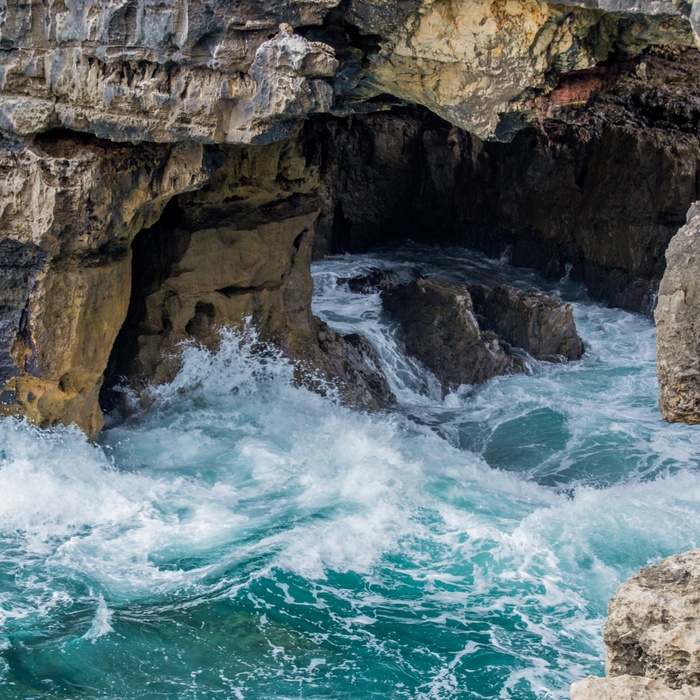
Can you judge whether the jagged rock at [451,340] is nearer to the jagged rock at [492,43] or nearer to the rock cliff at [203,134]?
the rock cliff at [203,134]

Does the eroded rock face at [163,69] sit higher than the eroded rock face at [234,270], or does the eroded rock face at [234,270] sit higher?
the eroded rock face at [163,69]

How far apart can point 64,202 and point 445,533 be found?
4.28 meters

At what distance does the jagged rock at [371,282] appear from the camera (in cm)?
1447

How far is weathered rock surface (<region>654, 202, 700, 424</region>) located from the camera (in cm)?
419

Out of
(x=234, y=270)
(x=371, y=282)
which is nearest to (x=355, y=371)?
(x=234, y=270)

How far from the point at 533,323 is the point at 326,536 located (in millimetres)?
5871

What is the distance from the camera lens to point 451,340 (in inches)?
497

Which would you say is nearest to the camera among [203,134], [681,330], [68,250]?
[681,330]

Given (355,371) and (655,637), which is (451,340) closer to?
(355,371)

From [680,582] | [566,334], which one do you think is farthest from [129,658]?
[566,334]

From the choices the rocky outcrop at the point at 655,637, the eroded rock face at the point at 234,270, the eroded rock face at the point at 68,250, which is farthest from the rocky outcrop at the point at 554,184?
the rocky outcrop at the point at 655,637

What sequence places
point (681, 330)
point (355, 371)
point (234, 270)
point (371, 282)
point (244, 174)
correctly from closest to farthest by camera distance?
point (681, 330) < point (244, 174) < point (234, 270) < point (355, 371) < point (371, 282)

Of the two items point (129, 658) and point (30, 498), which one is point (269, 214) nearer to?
point (30, 498)

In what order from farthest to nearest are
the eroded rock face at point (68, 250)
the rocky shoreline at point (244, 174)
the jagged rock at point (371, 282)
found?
the jagged rock at point (371, 282), the eroded rock face at point (68, 250), the rocky shoreline at point (244, 174)
